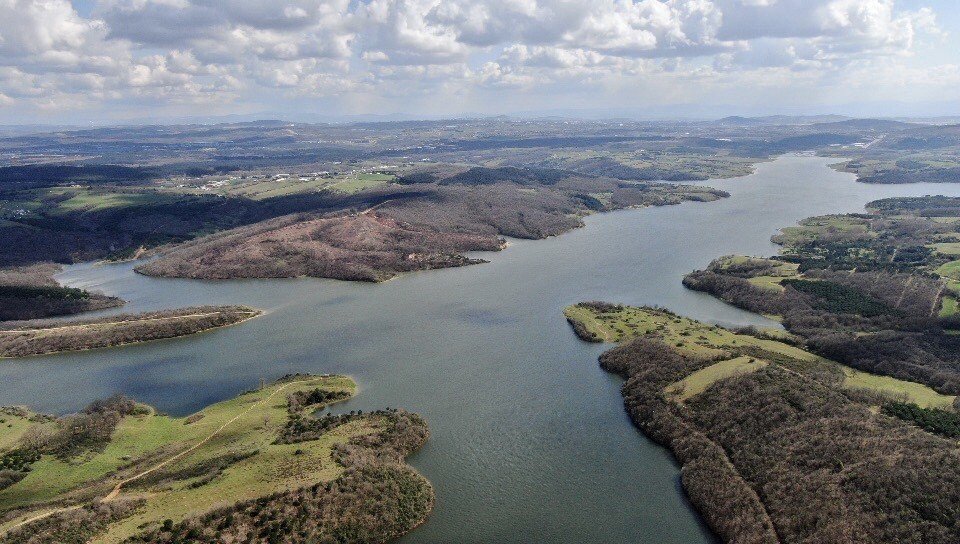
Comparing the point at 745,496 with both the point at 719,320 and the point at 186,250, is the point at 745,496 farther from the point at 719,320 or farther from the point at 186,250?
the point at 186,250

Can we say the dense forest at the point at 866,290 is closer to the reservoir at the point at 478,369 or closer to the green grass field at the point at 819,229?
the green grass field at the point at 819,229

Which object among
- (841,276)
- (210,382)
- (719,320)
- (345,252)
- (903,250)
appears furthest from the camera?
(345,252)

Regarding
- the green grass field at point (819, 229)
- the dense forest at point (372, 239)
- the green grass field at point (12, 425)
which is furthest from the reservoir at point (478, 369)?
the green grass field at point (819, 229)

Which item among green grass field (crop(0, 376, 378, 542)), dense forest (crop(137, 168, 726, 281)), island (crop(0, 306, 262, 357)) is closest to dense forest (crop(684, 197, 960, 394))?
green grass field (crop(0, 376, 378, 542))

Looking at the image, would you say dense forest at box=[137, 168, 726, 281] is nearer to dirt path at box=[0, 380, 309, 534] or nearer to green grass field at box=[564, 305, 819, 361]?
green grass field at box=[564, 305, 819, 361]

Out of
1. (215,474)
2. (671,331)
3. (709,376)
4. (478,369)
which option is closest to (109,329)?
(215,474)

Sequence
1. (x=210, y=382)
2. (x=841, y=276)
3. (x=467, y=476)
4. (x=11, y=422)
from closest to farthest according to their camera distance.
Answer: (x=467, y=476) < (x=11, y=422) < (x=210, y=382) < (x=841, y=276)

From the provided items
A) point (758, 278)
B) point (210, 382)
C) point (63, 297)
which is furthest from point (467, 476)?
point (63, 297)
